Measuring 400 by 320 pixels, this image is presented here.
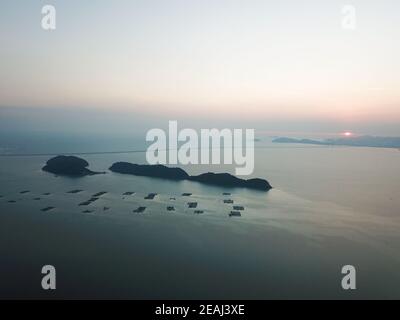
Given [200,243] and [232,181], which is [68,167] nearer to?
[232,181]

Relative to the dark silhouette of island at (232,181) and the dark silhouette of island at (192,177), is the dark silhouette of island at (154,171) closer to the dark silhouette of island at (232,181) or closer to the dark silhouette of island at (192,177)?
the dark silhouette of island at (192,177)

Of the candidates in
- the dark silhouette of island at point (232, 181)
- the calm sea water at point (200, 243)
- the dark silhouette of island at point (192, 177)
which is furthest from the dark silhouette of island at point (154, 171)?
the calm sea water at point (200, 243)

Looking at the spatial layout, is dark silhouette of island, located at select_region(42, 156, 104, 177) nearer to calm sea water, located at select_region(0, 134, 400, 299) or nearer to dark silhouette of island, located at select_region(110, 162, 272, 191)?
dark silhouette of island, located at select_region(110, 162, 272, 191)

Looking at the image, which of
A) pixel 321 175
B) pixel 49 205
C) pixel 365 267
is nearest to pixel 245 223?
pixel 365 267

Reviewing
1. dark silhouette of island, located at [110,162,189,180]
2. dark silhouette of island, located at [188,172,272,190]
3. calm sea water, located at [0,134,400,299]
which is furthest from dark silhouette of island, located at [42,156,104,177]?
dark silhouette of island, located at [188,172,272,190]

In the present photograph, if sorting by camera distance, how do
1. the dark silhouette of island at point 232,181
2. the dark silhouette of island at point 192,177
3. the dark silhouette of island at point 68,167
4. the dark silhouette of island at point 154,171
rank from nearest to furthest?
the dark silhouette of island at point 232,181 < the dark silhouette of island at point 192,177 < the dark silhouette of island at point 154,171 < the dark silhouette of island at point 68,167

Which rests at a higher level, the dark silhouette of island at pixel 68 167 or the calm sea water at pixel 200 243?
the dark silhouette of island at pixel 68 167
